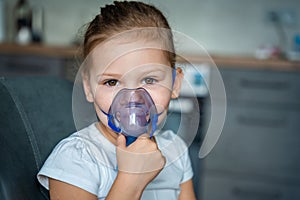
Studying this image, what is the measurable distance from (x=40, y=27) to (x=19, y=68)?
1.46ft

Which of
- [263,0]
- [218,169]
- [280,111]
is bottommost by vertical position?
[218,169]

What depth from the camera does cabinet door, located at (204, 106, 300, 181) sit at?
2451 mm

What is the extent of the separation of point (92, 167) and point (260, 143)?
1.80 m

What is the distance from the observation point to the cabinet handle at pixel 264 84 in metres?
2.39

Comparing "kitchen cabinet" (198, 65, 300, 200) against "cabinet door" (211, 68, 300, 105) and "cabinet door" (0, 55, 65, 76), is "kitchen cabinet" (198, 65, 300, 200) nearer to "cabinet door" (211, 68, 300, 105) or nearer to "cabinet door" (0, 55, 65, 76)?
"cabinet door" (211, 68, 300, 105)

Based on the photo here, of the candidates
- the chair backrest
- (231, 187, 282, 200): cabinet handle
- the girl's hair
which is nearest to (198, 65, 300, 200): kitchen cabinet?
→ (231, 187, 282, 200): cabinet handle

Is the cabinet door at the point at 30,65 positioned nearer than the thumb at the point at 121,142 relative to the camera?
No

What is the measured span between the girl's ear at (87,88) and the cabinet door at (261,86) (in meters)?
1.53

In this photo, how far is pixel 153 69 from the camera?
0.83 m

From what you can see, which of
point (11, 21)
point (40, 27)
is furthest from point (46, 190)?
point (11, 21)

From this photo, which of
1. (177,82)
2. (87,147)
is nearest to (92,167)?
(87,147)

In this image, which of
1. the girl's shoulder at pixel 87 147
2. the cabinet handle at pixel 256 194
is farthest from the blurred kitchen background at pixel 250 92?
the girl's shoulder at pixel 87 147

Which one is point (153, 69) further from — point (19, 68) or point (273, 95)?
point (19, 68)

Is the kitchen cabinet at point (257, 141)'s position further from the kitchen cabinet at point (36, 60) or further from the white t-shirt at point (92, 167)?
the white t-shirt at point (92, 167)
